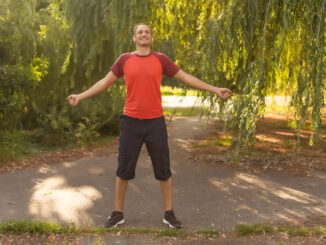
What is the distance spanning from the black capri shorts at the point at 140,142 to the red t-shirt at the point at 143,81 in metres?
0.08

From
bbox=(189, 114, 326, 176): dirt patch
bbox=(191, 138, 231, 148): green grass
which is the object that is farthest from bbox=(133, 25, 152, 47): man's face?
bbox=(191, 138, 231, 148): green grass

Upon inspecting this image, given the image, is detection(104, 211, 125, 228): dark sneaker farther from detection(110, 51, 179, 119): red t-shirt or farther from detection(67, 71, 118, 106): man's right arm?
detection(67, 71, 118, 106): man's right arm

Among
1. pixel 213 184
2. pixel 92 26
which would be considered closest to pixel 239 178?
pixel 213 184

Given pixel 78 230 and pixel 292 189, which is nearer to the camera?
pixel 78 230

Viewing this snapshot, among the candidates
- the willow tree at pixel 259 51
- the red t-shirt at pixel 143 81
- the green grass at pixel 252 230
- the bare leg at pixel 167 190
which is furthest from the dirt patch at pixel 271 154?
the red t-shirt at pixel 143 81

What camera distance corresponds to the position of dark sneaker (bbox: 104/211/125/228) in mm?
4007

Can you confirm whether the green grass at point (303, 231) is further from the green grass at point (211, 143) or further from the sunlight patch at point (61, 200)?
the green grass at point (211, 143)

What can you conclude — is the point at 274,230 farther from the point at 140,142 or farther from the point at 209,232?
the point at 140,142

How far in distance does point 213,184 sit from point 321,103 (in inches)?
69.8

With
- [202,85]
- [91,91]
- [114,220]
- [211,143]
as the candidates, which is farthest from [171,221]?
[211,143]

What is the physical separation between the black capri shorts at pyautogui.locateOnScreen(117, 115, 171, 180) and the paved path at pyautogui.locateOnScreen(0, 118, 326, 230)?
0.58m

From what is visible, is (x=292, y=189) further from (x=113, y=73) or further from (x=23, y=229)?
(x=23, y=229)

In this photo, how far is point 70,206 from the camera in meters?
4.74

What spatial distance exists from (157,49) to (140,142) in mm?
4009
